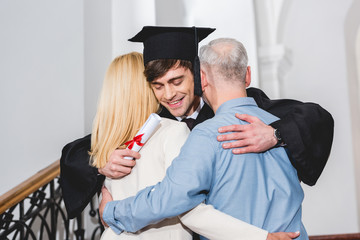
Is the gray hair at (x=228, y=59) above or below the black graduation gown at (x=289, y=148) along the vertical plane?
above

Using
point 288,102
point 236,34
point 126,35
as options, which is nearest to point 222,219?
point 288,102

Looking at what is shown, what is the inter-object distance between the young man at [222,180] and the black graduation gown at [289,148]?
0.53ft

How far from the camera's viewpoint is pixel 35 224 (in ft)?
13.2

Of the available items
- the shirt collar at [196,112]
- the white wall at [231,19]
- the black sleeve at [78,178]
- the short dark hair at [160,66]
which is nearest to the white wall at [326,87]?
the white wall at [231,19]

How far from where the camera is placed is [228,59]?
1.88 m

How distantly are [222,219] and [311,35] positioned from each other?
6254 mm

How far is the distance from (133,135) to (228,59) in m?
0.60

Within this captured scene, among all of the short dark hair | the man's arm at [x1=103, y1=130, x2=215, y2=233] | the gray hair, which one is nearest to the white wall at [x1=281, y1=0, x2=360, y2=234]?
the short dark hair

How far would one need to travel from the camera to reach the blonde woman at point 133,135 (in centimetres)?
193

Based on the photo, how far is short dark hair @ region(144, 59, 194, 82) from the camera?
7.33ft

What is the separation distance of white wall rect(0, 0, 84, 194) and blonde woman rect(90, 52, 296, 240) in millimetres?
2071

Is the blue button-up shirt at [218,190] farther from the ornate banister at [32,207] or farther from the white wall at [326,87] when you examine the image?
the white wall at [326,87]

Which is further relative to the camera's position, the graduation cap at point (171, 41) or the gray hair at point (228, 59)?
the graduation cap at point (171, 41)

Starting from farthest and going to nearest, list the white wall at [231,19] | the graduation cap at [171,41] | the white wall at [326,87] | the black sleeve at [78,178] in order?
the white wall at [326,87] → the white wall at [231,19] → the graduation cap at [171,41] → the black sleeve at [78,178]
